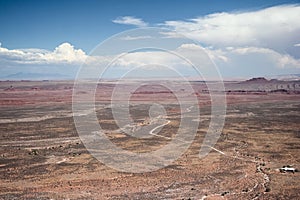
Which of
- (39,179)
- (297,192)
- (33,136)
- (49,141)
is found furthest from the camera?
(33,136)

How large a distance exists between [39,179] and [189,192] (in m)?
9.95

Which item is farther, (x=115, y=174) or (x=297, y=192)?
(x=115, y=174)

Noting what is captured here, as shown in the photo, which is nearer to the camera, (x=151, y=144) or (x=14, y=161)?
(x=14, y=161)

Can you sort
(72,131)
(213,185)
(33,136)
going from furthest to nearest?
(72,131) → (33,136) → (213,185)

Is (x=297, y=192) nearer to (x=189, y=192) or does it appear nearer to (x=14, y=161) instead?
(x=189, y=192)

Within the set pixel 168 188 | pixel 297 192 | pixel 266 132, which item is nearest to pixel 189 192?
pixel 168 188

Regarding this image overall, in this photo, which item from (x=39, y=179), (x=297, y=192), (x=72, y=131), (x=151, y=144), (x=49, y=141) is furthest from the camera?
(x=72, y=131)

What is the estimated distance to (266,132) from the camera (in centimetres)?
4144

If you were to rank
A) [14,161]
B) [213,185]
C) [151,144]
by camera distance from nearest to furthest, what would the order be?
[213,185], [14,161], [151,144]

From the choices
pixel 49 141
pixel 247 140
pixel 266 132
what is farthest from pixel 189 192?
pixel 266 132

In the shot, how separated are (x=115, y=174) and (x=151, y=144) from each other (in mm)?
10896

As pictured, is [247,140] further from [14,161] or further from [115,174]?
[14,161]

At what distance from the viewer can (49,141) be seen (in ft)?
120

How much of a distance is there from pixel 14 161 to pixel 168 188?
14.2m
